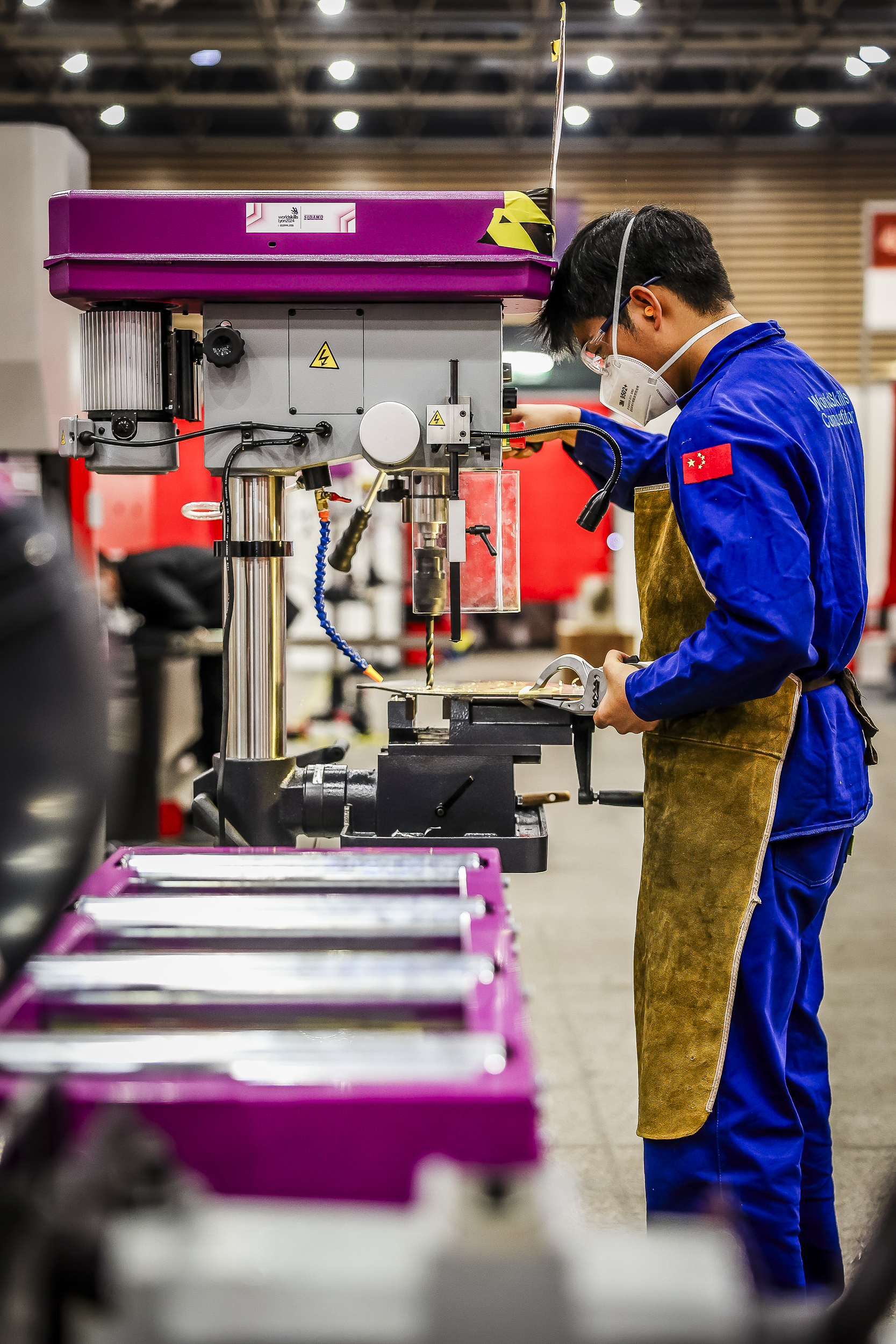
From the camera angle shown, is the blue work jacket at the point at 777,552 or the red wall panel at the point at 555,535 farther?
the red wall panel at the point at 555,535

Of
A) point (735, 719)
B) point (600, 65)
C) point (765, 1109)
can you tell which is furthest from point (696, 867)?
point (600, 65)

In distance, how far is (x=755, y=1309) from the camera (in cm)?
55

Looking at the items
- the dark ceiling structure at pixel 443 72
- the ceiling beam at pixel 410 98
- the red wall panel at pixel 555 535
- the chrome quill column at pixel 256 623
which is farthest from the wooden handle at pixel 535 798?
the ceiling beam at pixel 410 98

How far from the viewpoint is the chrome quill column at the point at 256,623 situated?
1479 mm

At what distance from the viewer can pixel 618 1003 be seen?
2.95 m

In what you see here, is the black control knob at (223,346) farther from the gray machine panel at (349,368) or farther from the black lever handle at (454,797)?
the black lever handle at (454,797)

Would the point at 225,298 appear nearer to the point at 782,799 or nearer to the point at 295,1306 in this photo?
the point at 782,799

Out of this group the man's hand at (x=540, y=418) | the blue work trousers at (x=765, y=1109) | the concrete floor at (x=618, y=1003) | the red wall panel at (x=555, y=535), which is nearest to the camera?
the blue work trousers at (x=765, y=1109)

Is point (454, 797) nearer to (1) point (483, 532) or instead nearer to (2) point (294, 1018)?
(1) point (483, 532)

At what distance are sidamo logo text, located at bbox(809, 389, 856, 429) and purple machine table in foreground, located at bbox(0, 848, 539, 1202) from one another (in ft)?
2.38

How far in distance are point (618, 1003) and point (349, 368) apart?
204 centimetres

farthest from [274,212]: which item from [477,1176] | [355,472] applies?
[355,472]

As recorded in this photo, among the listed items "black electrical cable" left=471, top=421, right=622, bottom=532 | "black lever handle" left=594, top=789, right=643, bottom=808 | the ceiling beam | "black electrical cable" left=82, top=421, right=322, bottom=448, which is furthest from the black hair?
the ceiling beam

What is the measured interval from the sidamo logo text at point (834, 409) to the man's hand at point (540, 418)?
0.37m
